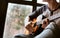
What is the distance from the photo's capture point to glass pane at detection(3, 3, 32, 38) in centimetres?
173

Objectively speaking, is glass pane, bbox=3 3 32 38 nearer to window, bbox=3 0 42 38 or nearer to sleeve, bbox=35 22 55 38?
window, bbox=3 0 42 38

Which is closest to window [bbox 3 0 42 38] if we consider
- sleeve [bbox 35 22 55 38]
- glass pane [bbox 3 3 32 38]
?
glass pane [bbox 3 3 32 38]

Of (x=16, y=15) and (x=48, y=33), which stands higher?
(x=16, y=15)

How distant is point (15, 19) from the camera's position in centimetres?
176

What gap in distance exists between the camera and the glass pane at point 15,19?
5.66 ft

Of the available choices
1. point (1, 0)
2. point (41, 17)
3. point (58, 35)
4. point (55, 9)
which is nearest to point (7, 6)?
point (1, 0)

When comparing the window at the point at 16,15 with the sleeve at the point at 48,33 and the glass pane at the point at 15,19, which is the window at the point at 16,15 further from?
the sleeve at the point at 48,33

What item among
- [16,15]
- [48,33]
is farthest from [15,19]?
[48,33]

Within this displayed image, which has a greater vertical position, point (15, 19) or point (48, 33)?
point (15, 19)

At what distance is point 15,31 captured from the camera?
1.73 meters

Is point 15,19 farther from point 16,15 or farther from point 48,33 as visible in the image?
point 48,33

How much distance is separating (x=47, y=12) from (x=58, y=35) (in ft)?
1.56

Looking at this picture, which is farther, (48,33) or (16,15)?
(16,15)

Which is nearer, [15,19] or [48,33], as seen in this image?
[48,33]
